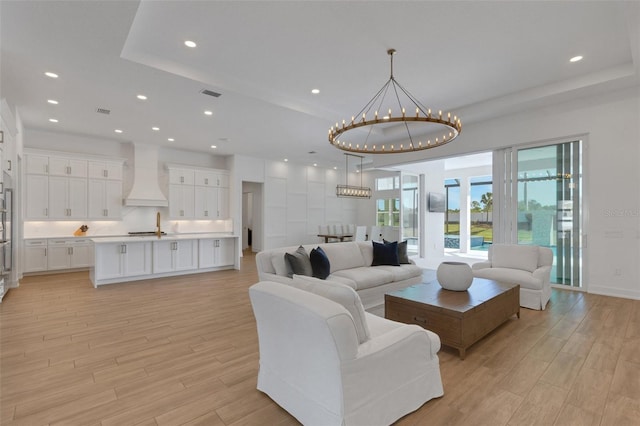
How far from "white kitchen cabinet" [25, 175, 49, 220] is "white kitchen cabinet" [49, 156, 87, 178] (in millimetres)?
241

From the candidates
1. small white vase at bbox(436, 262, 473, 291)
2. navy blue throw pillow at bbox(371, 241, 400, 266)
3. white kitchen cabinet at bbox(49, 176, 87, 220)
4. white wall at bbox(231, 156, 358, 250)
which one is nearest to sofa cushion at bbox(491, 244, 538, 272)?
navy blue throw pillow at bbox(371, 241, 400, 266)

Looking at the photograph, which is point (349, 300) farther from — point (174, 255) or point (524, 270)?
point (174, 255)

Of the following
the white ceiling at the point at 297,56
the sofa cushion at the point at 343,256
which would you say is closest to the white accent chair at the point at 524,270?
the sofa cushion at the point at 343,256

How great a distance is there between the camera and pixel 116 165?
7.78m

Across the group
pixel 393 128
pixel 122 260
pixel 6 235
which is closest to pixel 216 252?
pixel 122 260

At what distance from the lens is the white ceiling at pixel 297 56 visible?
3.07 meters

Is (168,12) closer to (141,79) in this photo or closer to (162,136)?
(141,79)

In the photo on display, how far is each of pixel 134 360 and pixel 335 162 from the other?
9196mm

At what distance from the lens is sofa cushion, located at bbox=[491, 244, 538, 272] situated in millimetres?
4742

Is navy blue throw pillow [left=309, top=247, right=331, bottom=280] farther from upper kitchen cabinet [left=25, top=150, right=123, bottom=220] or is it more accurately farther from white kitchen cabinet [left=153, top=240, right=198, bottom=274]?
upper kitchen cabinet [left=25, top=150, right=123, bottom=220]

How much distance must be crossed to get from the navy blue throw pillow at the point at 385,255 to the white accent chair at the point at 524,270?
4.03 feet

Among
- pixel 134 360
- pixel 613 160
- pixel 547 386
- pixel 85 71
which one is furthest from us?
pixel 613 160

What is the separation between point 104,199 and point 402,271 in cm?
731

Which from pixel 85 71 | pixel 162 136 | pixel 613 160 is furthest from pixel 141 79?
pixel 613 160
